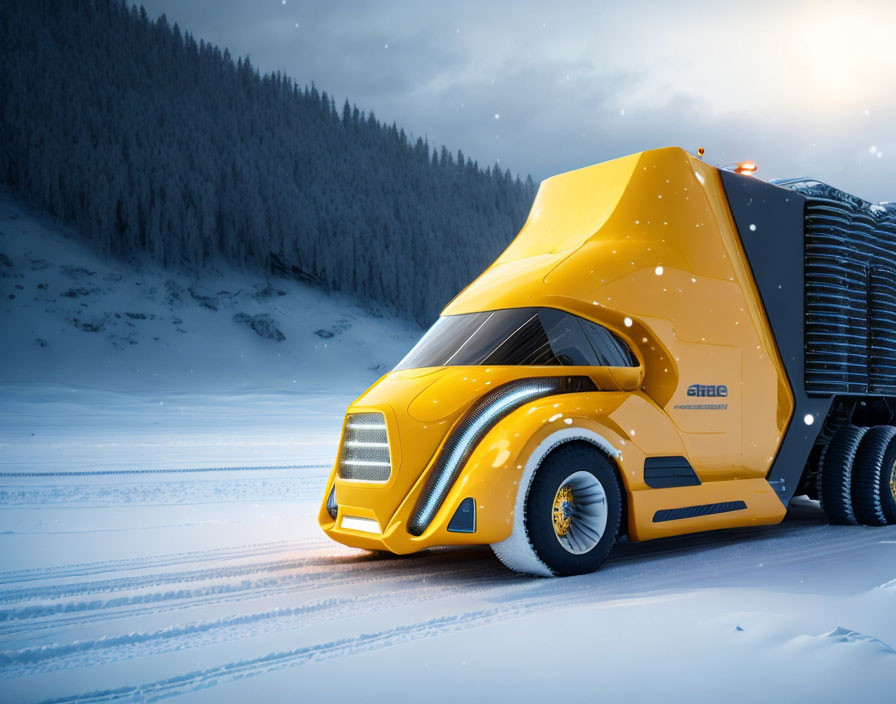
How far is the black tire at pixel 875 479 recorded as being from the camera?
808 centimetres

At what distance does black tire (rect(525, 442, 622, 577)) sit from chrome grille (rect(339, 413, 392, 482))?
3.32 feet

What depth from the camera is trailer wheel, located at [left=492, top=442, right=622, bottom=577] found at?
17.8 feet

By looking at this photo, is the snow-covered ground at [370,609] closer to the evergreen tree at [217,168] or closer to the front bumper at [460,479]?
the front bumper at [460,479]

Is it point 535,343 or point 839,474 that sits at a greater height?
point 535,343

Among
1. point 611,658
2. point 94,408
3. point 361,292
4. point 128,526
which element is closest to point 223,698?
point 611,658

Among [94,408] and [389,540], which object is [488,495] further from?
[94,408]

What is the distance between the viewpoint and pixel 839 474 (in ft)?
26.4

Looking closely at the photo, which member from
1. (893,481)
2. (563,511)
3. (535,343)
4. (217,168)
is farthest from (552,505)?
(217,168)

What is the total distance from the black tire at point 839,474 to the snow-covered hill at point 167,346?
1450 cm

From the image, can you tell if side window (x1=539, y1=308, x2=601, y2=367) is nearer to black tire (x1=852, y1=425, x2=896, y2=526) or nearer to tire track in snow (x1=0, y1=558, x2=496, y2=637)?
tire track in snow (x1=0, y1=558, x2=496, y2=637)

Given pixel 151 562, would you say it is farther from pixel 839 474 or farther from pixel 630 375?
pixel 839 474

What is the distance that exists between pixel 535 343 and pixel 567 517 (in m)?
1.25

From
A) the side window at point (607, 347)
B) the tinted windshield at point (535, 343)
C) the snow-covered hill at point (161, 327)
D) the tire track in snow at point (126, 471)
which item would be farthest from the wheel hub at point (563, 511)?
the snow-covered hill at point (161, 327)

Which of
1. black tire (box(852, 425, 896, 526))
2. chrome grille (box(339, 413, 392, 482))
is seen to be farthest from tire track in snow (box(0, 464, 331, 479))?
black tire (box(852, 425, 896, 526))
